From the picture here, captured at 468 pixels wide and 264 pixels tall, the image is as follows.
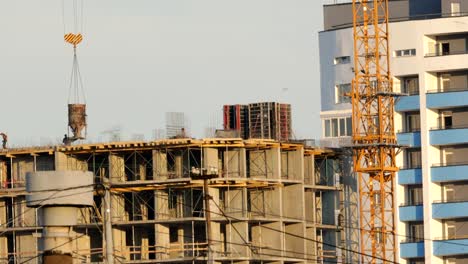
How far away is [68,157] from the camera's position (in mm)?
196875

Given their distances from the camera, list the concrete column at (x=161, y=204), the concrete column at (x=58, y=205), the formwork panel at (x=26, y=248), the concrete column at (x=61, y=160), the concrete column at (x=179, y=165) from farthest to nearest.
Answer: the concrete column at (x=61, y=160)
the formwork panel at (x=26, y=248)
the concrete column at (x=179, y=165)
the concrete column at (x=161, y=204)
the concrete column at (x=58, y=205)

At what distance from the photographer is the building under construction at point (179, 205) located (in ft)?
629

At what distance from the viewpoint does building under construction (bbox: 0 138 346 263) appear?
629 feet

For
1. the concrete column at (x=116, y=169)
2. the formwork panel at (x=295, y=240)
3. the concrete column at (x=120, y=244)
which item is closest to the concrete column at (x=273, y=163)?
the formwork panel at (x=295, y=240)

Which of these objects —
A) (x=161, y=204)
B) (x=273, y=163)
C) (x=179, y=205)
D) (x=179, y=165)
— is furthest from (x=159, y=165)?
(x=273, y=163)

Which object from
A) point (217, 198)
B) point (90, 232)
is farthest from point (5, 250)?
point (217, 198)

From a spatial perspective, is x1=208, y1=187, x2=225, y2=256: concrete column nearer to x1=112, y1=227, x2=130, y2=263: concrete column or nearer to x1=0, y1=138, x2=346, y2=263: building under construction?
x1=0, y1=138, x2=346, y2=263: building under construction

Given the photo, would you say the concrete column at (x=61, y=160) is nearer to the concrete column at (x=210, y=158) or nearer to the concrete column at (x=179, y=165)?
the concrete column at (x=179, y=165)

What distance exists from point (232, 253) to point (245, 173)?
816 cm

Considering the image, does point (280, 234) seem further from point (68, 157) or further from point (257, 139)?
point (68, 157)

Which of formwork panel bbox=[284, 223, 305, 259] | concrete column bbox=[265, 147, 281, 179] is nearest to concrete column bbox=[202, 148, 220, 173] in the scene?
concrete column bbox=[265, 147, 281, 179]

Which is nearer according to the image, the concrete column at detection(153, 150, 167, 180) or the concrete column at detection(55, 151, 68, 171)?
the concrete column at detection(153, 150, 167, 180)

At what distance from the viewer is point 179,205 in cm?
19300

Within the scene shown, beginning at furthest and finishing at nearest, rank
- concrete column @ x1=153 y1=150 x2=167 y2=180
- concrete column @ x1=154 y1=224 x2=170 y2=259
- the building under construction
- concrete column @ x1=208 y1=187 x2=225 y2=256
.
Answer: concrete column @ x1=153 y1=150 x2=167 y2=180 → the building under construction → concrete column @ x1=154 y1=224 x2=170 y2=259 → concrete column @ x1=208 y1=187 x2=225 y2=256
